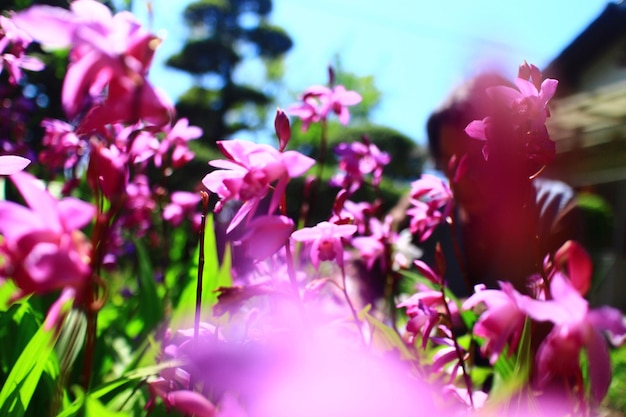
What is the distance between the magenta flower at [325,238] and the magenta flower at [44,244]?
26 centimetres

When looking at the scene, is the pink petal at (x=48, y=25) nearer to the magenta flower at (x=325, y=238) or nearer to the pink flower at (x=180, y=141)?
the magenta flower at (x=325, y=238)

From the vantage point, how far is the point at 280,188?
1.55 ft

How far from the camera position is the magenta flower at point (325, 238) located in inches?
22.2

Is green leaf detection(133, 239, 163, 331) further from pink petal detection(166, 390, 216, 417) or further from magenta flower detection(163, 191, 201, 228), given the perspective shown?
pink petal detection(166, 390, 216, 417)

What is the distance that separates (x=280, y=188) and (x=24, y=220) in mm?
215

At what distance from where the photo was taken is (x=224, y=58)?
55.5ft

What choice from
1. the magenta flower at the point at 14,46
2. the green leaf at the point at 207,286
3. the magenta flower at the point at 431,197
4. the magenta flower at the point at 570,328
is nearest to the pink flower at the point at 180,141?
the green leaf at the point at 207,286

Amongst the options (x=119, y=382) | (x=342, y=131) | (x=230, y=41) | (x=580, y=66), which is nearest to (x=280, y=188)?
(x=119, y=382)

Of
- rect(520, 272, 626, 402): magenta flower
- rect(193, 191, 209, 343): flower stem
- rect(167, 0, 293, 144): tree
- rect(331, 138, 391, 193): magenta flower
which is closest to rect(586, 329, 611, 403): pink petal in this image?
rect(520, 272, 626, 402): magenta flower

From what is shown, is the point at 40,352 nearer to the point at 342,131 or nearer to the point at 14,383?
the point at 14,383

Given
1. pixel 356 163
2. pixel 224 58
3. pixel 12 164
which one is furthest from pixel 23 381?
pixel 224 58

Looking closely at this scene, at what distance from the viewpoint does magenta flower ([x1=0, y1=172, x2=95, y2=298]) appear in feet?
0.95

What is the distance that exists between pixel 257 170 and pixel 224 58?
56.9 feet

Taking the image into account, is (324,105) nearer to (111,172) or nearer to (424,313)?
(424,313)
